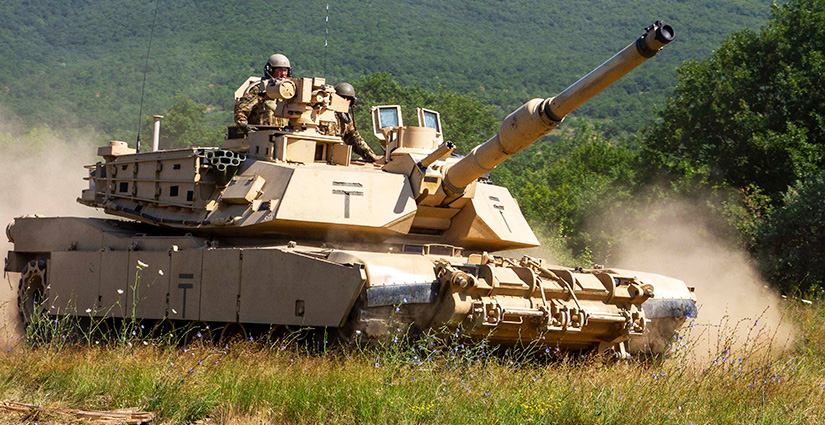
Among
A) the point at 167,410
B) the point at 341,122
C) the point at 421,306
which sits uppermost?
the point at 341,122

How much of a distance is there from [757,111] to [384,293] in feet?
61.2

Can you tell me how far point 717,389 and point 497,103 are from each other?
75081 millimetres

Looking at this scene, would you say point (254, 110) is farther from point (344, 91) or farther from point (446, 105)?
point (446, 105)

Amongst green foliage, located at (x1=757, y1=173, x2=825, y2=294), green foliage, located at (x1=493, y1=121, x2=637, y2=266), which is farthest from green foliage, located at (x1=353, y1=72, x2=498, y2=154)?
green foliage, located at (x1=757, y1=173, x2=825, y2=294)

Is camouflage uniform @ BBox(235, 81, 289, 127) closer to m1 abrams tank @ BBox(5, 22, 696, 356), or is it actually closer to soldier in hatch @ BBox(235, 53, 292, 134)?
soldier in hatch @ BBox(235, 53, 292, 134)

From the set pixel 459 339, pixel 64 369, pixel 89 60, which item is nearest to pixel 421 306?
pixel 459 339

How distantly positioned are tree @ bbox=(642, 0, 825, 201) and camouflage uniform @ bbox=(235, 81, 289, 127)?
1337cm

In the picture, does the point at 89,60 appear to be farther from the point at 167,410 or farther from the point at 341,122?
the point at 167,410

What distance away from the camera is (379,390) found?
7789 mm

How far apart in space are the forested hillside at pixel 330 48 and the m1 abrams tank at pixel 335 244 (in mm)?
41095

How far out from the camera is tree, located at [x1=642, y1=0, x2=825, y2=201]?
79.0ft

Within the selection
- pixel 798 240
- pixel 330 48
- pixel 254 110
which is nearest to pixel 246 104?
pixel 254 110

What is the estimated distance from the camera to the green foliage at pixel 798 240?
763 inches

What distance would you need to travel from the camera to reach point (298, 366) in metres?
8.92
